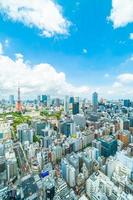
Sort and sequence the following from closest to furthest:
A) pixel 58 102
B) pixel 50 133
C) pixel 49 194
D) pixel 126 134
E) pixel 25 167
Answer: pixel 49 194 → pixel 25 167 → pixel 126 134 → pixel 50 133 → pixel 58 102

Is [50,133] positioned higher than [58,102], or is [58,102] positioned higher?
[58,102]

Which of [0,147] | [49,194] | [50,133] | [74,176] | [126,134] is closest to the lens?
[49,194]

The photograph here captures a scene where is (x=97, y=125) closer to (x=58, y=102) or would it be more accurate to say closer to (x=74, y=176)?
(x=74, y=176)

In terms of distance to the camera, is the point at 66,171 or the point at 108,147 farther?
the point at 108,147

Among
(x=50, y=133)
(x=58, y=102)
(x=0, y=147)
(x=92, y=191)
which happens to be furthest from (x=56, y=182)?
(x=58, y=102)

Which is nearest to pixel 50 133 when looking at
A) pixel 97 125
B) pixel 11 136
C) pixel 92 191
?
pixel 11 136

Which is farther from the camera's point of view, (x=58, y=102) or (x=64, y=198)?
(x=58, y=102)

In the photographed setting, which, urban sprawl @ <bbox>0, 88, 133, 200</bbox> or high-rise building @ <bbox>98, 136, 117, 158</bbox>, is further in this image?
high-rise building @ <bbox>98, 136, 117, 158</bbox>

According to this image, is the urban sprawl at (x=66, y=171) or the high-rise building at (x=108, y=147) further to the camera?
the high-rise building at (x=108, y=147)

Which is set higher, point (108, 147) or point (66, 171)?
point (108, 147)

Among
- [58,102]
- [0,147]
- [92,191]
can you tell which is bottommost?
[92,191]
